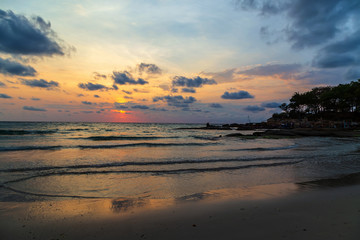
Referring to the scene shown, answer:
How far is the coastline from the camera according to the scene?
13.1 ft

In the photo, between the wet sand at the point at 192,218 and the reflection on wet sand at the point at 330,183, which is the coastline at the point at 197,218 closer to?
the wet sand at the point at 192,218

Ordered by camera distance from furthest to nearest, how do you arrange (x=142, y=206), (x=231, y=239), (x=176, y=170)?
(x=176, y=170) < (x=142, y=206) < (x=231, y=239)

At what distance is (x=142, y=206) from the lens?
5602 millimetres

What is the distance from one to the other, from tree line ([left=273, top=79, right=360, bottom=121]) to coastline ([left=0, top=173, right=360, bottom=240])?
259 ft

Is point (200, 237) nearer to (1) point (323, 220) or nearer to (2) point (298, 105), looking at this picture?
(1) point (323, 220)

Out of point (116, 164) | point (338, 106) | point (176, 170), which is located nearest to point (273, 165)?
point (176, 170)

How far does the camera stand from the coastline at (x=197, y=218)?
3.99 m

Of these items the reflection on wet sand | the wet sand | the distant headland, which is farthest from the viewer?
the distant headland

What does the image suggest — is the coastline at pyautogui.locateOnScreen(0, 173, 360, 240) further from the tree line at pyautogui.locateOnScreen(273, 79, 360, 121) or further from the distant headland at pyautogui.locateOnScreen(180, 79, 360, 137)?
the tree line at pyautogui.locateOnScreen(273, 79, 360, 121)

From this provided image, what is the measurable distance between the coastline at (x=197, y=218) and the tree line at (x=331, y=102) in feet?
259

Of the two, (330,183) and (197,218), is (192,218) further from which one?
(330,183)

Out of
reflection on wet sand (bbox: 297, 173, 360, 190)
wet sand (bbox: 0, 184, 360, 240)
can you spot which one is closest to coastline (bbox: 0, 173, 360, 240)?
wet sand (bbox: 0, 184, 360, 240)

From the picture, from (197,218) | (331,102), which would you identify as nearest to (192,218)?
(197,218)

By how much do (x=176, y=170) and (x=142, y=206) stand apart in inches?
192
